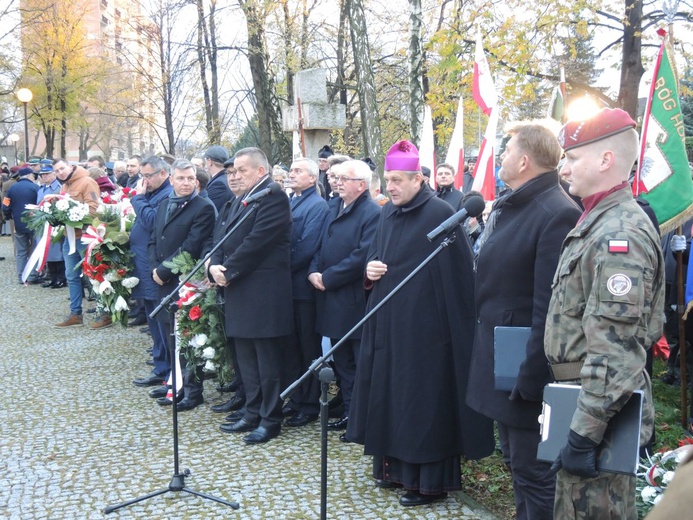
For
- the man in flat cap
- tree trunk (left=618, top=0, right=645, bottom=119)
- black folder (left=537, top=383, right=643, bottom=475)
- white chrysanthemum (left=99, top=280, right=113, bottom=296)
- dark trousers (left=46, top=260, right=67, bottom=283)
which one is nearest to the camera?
black folder (left=537, top=383, right=643, bottom=475)

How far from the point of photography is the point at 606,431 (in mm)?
2367

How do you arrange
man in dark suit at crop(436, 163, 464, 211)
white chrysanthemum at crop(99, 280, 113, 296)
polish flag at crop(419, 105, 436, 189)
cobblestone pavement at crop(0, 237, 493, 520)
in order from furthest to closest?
polish flag at crop(419, 105, 436, 189), man in dark suit at crop(436, 163, 464, 211), white chrysanthemum at crop(99, 280, 113, 296), cobblestone pavement at crop(0, 237, 493, 520)

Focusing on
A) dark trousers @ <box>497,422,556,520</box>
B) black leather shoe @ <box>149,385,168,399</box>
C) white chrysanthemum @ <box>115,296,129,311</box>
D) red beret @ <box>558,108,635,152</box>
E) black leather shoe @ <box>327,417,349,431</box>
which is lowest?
black leather shoe @ <box>327,417,349,431</box>

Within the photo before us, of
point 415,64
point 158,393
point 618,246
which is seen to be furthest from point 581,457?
point 415,64

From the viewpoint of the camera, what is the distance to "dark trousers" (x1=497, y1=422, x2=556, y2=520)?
10.0 ft

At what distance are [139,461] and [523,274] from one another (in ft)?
11.1

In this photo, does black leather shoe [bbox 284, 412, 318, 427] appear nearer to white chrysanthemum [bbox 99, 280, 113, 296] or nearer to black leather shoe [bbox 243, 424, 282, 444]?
black leather shoe [bbox 243, 424, 282, 444]

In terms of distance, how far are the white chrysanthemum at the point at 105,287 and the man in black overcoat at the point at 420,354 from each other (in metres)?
4.05

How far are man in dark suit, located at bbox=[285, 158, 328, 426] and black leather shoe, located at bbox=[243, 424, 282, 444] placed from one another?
0.35 meters

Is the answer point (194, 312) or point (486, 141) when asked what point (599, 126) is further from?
point (486, 141)

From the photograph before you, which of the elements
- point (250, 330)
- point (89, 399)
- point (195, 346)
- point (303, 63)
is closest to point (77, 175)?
point (89, 399)

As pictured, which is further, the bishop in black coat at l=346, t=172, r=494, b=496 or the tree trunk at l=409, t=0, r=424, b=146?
the tree trunk at l=409, t=0, r=424, b=146

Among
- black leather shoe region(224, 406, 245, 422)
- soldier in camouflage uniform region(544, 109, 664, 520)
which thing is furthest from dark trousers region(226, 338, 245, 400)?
soldier in camouflage uniform region(544, 109, 664, 520)

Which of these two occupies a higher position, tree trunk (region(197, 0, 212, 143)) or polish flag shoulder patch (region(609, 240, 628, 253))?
tree trunk (region(197, 0, 212, 143))
